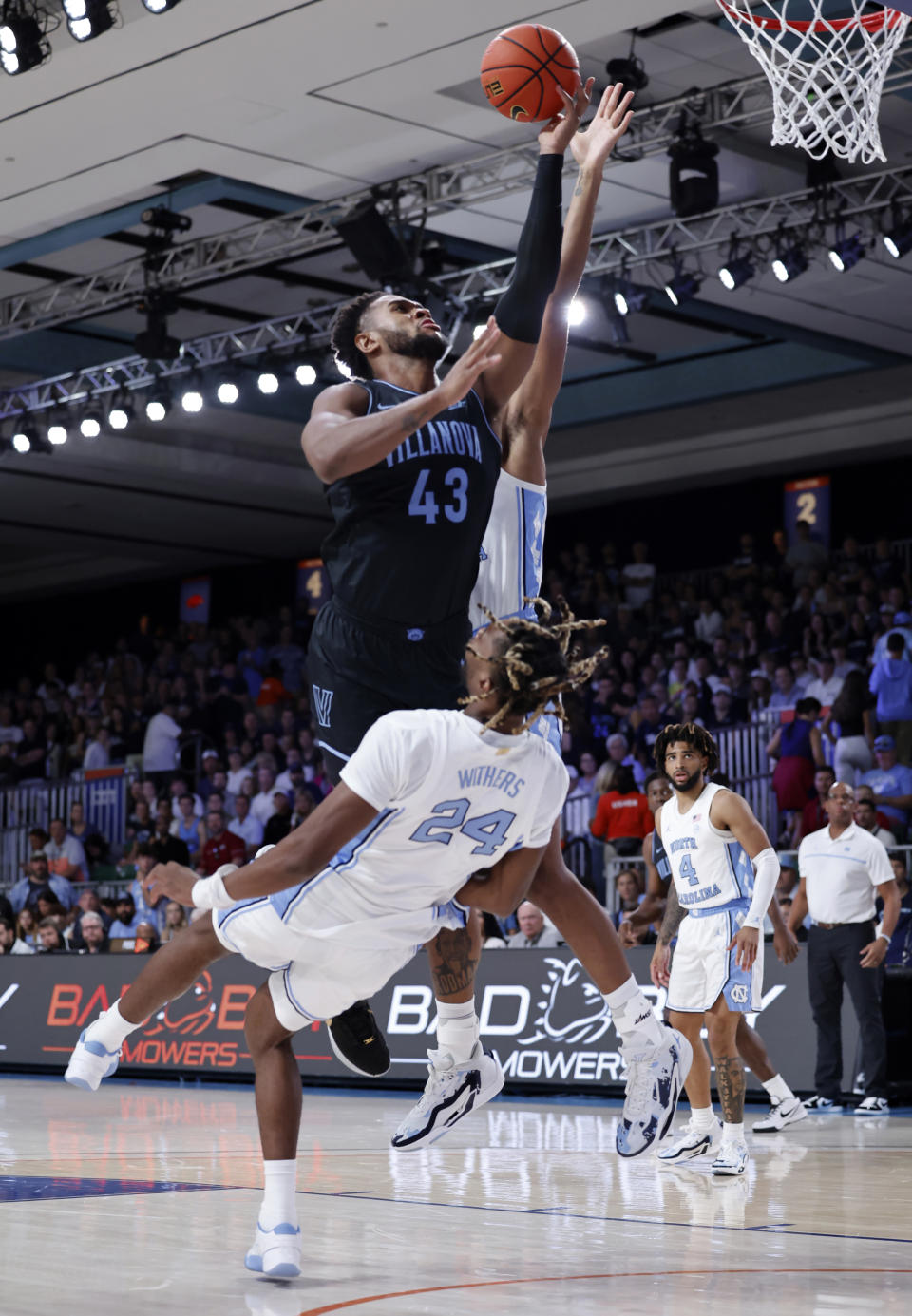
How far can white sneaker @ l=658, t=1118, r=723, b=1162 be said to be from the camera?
27.8 ft

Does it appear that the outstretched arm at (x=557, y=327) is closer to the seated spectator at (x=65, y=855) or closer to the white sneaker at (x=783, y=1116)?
the white sneaker at (x=783, y=1116)

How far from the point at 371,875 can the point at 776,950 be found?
645cm

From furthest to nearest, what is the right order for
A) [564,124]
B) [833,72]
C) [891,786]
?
[891,786]
[833,72]
[564,124]

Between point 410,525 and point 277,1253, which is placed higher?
point 410,525

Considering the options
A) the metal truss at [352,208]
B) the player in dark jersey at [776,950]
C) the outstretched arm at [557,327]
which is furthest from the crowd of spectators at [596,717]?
the outstretched arm at [557,327]

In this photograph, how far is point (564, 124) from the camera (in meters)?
5.38

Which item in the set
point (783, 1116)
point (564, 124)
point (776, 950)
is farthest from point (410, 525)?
point (783, 1116)

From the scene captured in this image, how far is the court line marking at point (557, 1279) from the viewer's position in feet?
15.0

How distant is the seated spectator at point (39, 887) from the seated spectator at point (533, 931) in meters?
6.37

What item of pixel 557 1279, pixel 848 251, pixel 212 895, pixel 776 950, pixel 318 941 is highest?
pixel 848 251

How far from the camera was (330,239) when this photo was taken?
14969 millimetres

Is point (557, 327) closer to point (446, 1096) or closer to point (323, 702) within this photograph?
point (323, 702)

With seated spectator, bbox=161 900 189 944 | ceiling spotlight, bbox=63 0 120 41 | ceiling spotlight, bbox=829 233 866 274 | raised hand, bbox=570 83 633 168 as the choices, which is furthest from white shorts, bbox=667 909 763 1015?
seated spectator, bbox=161 900 189 944

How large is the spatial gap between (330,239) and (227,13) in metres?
3.88
